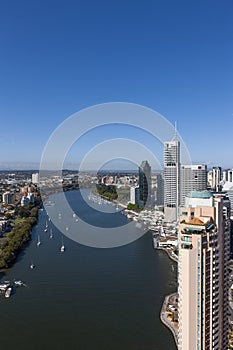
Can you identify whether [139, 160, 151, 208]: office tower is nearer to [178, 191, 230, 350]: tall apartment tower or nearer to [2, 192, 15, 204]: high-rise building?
[2, 192, 15, 204]: high-rise building

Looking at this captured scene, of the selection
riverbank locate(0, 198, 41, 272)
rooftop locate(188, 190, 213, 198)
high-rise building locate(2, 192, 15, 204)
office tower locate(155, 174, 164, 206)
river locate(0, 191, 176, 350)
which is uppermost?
rooftop locate(188, 190, 213, 198)

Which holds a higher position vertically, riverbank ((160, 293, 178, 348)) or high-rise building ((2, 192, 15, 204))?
high-rise building ((2, 192, 15, 204))

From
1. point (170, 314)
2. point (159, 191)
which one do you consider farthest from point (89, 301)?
point (159, 191)

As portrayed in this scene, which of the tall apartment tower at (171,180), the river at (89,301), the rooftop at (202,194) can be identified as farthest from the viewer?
the tall apartment tower at (171,180)

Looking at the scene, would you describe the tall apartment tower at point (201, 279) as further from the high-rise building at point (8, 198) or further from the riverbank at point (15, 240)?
the high-rise building at point (8, 198)

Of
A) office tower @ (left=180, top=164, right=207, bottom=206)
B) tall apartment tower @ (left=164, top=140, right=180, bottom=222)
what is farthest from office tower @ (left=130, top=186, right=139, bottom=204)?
office tower @ (left=180, top=164, right=207, bottom=206)

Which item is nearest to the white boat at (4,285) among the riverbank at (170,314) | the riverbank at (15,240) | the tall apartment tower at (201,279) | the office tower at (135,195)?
the riverbank at (15,240)

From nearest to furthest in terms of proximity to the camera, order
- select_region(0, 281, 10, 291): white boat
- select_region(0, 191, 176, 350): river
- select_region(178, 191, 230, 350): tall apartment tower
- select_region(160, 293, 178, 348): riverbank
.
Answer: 1. select_region(178, 191, 230, 350): tall apartment tower
2. select_region(0, 191, 176, 350): river
3. select_region(160, 293, 178, 348): riverbank
4. select_region(0, 281, 10, 291): white boat
